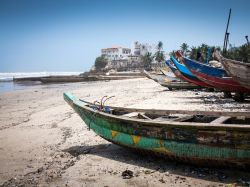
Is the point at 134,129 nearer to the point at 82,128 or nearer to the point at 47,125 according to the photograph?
the point at 82,128

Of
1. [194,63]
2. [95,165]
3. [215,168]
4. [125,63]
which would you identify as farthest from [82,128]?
[125,63]

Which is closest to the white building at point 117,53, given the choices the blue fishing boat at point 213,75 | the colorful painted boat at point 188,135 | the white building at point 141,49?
the white building at point 141,49

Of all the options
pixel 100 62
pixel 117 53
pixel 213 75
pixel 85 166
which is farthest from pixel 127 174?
pixel 117 53

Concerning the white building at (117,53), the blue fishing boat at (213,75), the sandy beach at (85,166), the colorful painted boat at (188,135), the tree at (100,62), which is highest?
the white building at (117,53)

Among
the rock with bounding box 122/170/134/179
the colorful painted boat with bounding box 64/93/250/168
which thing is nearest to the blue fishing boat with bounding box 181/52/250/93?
the colorful painted boat with bounding box 64/93/250/168

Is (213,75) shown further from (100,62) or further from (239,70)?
(100,62)

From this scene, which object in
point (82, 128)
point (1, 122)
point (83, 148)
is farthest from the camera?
point (1, 122)

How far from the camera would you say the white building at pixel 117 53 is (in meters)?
115

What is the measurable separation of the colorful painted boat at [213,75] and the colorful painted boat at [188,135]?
21.2 feet

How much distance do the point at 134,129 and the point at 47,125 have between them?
16.8 feet

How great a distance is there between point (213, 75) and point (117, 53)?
106 m

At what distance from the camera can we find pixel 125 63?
10419 centimetres

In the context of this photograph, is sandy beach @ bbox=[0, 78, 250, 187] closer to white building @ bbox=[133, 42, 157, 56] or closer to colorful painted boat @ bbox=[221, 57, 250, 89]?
colorful painted boat @ bbox=[221, 57, 250, 89]

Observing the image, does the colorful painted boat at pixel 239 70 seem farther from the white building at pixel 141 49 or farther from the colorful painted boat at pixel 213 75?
the white building at pixel 141 49
